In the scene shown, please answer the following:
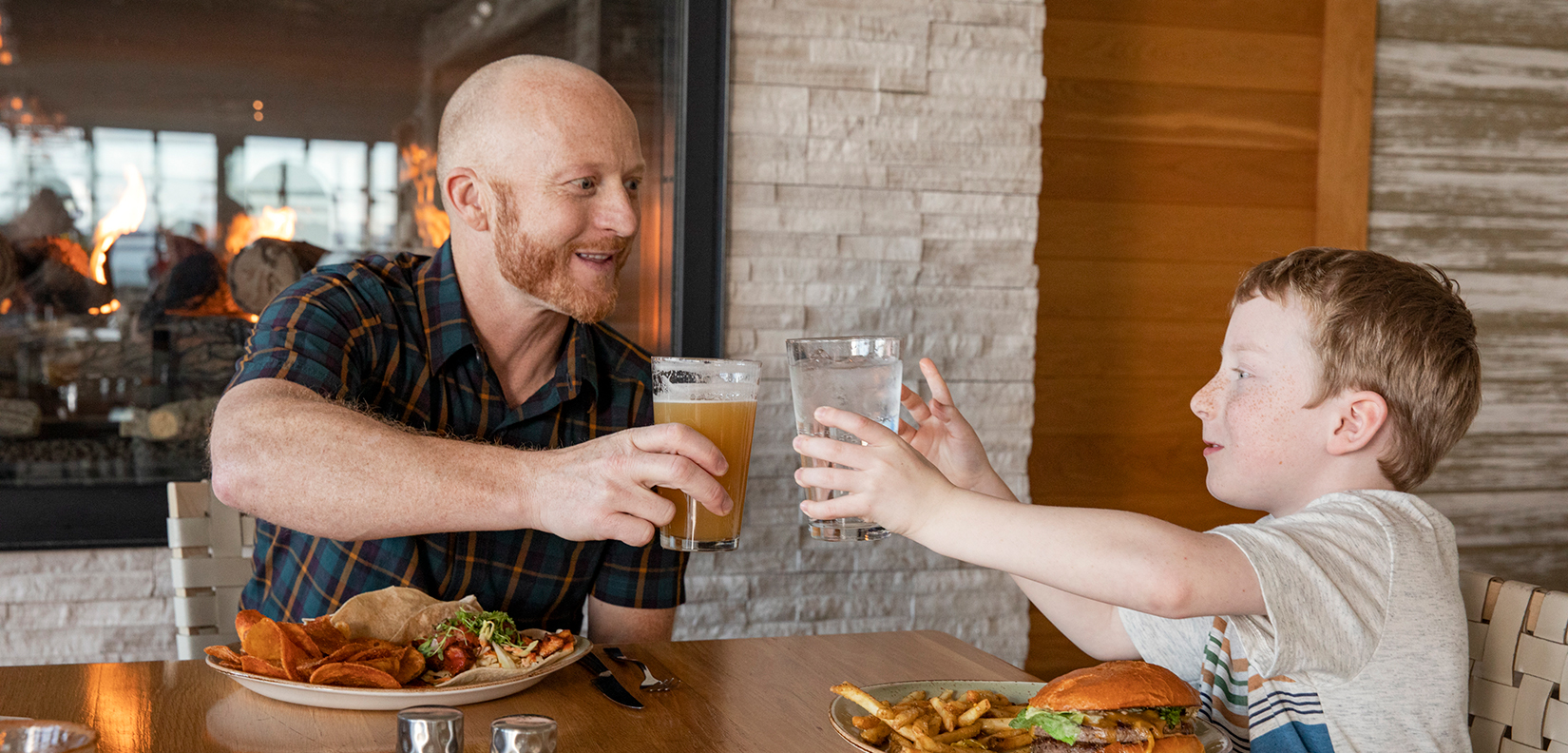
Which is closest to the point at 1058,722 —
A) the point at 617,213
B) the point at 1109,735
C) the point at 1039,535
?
the point at 1109,735

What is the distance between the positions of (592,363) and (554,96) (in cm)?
37

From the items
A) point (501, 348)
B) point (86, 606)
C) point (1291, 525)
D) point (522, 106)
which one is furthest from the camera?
point (86, 606)

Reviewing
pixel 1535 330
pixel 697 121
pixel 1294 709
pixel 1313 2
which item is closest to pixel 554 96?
Result: pixel 697 121

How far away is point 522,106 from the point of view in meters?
1.57

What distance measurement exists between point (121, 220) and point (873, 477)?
67.9 inches

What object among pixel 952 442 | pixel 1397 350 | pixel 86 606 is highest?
pixel 1397 350

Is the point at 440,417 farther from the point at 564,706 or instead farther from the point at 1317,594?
the point at 1317,594

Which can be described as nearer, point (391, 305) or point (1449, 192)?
point (391, 305)

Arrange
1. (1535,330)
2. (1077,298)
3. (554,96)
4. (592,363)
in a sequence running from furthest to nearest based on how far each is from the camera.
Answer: (1535,330)
(1077,298)
(592,363)
(554,96)

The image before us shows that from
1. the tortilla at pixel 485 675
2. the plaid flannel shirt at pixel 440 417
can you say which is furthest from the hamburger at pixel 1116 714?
the plaid flannel shirt at pixel 440 417

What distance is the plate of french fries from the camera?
0.97 metres

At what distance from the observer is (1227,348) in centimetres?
129

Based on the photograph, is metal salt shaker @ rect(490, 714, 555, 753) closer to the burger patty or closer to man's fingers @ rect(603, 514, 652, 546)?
man's fingers @ rect(603, 514, 652, 546)

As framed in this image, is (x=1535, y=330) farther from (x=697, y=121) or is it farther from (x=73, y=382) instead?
(x=73, y=382)
